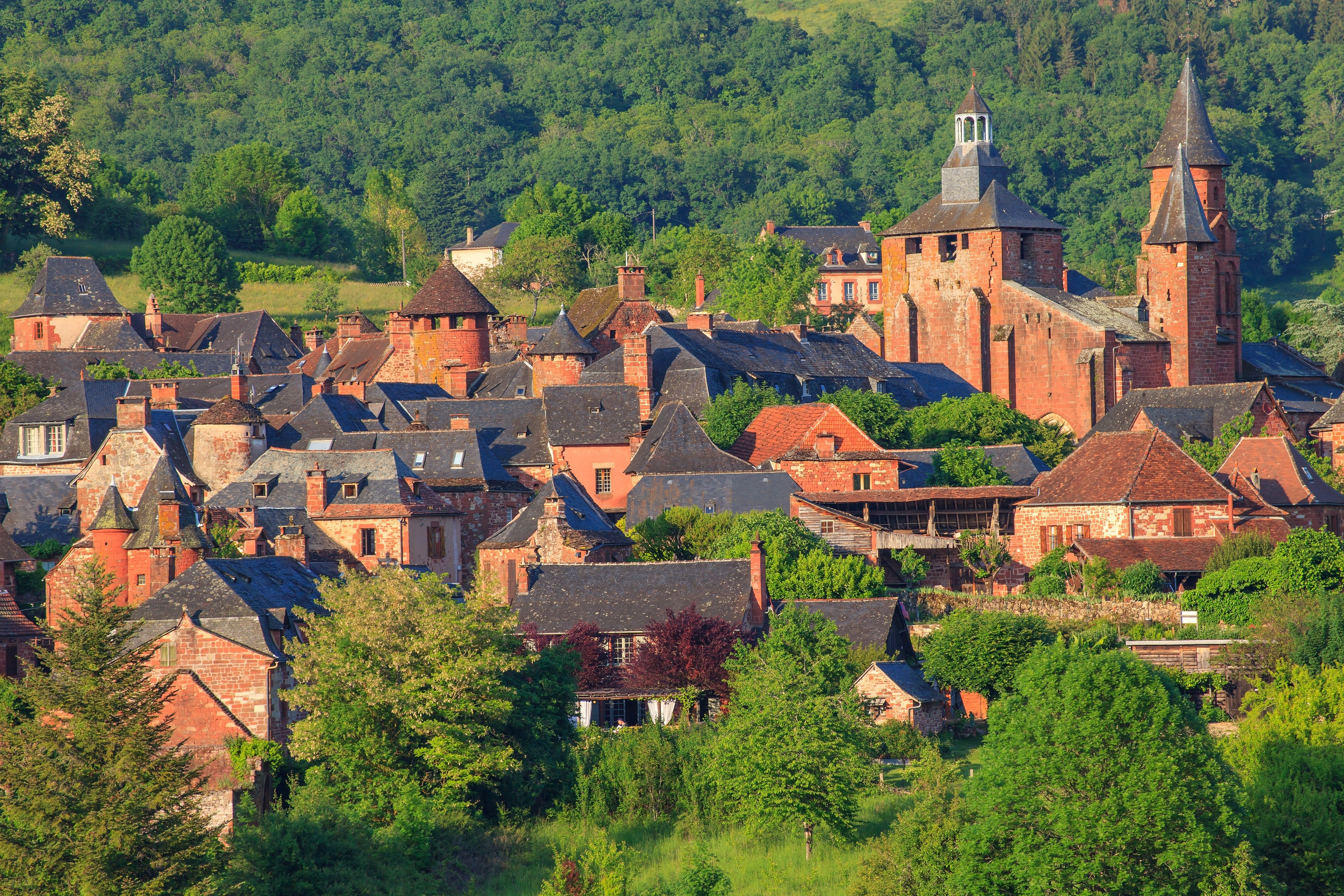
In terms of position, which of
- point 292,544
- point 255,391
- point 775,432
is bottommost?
point 292,544

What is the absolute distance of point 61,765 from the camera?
2784 cm

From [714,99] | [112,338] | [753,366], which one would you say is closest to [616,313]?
[753,366]

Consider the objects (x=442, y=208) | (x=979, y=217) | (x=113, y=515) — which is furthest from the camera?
(x=442, y=208)

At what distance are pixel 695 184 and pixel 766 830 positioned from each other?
117 metres

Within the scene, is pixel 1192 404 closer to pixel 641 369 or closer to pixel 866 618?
pixel 641 369

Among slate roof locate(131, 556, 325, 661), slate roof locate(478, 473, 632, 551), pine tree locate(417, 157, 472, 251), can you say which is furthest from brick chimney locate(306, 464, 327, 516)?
pine tree locate(417, 157, 472, 251)

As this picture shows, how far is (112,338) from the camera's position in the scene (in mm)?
79062

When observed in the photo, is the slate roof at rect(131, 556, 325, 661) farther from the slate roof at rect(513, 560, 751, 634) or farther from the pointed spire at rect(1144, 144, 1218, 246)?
the pointed spire at rect(1144, 144, 1218, 246)

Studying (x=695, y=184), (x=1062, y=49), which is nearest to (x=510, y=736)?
(x=695, y=184)

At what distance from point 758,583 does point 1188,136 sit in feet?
123

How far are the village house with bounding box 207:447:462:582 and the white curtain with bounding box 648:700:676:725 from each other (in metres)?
9.81

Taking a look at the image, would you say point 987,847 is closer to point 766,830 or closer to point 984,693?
point 766,830

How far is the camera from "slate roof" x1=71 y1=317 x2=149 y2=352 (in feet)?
257

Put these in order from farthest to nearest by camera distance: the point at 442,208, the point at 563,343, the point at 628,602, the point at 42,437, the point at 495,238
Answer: the point at 442,208
the point at 495,238
the point at 563,343
the point at 42,437
the point at 628,602
